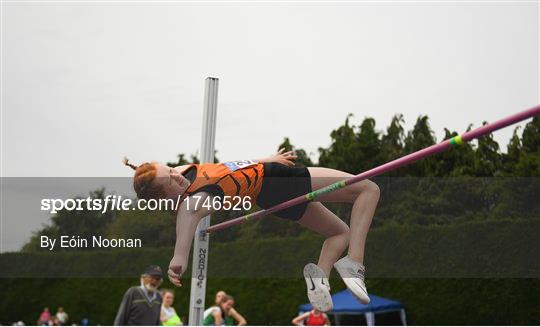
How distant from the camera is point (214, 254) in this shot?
438 inches

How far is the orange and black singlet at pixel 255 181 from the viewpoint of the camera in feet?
15.8

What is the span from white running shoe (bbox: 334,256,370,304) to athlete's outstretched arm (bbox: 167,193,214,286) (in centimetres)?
82

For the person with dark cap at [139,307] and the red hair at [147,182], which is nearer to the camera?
the red hair at [147,182]

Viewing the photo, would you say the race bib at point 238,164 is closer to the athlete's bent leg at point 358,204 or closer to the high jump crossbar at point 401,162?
the high jump crossbar at point 401,162

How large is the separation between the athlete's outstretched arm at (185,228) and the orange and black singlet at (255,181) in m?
0.09

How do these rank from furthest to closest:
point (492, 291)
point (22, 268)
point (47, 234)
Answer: point (492, 291) → point (22, 268) → point (47, 234)

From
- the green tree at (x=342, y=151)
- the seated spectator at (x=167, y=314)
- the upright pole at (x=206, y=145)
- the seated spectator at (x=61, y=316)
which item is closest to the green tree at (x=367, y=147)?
the green tree at (x=342, y=151)

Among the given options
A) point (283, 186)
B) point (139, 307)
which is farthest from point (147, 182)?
point (139, 307)

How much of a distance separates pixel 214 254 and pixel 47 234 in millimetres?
5846

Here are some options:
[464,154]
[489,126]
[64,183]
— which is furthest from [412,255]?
[464,154]

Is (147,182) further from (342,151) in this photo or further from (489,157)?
(342,151)

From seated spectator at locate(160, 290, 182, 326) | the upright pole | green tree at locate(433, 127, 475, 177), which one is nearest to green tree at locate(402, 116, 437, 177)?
green tree at locate(433, 127, 475, 177)

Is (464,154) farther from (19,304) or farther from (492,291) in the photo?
(19,304)

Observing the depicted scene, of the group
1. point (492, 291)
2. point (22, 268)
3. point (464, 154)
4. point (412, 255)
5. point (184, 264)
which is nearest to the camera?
point (184, 264)
